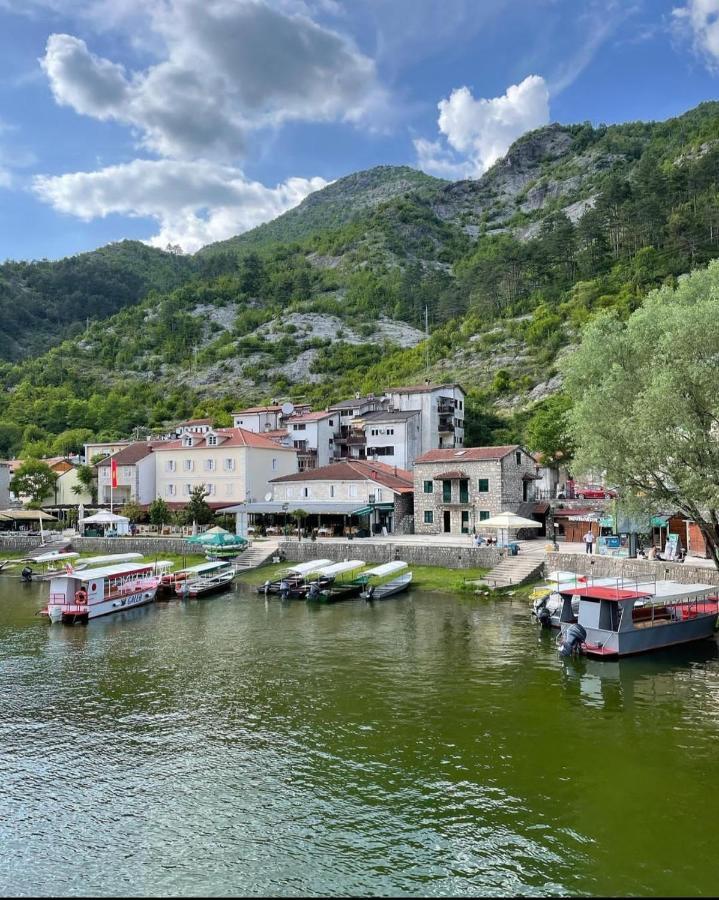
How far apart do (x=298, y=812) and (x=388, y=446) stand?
63119mm

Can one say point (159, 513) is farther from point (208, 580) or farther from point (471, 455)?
point (471, 455)

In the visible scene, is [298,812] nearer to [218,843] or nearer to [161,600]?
[218,843]

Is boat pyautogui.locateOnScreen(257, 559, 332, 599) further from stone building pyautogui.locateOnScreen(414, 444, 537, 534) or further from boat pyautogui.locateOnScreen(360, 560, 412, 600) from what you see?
stone building pyautogui.locateOnScreen(414, 444, 537, 534)

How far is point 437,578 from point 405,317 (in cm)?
11912

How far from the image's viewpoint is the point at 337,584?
42594 millimetres

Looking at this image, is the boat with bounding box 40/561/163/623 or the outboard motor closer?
the outboard motor

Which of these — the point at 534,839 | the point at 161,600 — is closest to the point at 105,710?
the point at 534,839

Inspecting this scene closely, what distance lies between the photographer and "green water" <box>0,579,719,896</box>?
12.0m

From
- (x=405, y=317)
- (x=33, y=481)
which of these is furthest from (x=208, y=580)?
(x=405, y=317)

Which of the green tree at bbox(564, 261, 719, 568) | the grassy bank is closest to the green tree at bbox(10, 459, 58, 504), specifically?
the grassy bank

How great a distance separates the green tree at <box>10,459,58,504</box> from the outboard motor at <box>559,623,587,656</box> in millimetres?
66854

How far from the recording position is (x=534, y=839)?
42.3 ft

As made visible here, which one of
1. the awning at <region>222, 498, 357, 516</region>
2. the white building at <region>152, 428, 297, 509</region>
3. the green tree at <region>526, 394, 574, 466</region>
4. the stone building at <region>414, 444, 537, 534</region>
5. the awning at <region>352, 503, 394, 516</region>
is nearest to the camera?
the stone building at <region>414, 444, 537, 534</region>

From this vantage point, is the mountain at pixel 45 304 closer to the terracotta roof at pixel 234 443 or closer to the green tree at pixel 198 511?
the terracotta roof at pixel 234 443
